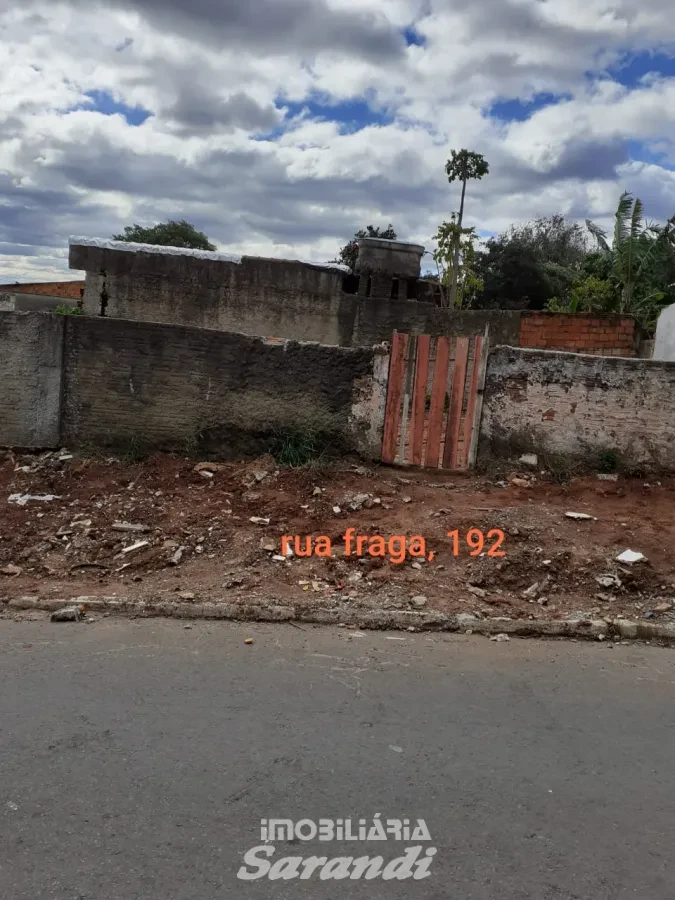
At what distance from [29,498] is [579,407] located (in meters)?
5.03

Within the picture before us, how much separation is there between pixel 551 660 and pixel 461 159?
53.9 feet

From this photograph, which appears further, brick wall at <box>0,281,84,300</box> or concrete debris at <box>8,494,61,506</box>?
brick wall at <box>0,281,84,300</box>

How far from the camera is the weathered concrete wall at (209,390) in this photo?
21.2 feet

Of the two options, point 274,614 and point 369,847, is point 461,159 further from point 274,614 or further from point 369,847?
point 369,847

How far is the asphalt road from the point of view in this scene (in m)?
2.08

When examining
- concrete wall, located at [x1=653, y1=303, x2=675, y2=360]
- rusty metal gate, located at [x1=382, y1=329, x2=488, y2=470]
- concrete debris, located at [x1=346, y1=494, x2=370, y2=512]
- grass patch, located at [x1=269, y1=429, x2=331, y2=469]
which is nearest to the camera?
concrete debris, located at [x1=346, y1=494, x2=370, y2=512]

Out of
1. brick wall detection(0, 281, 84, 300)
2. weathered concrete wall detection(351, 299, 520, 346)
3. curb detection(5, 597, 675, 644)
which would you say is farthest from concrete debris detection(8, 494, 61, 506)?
brick wall detection(0, 281, 84, 300)

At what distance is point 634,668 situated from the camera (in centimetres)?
354

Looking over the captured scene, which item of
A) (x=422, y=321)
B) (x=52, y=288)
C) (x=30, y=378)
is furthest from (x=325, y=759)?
(x=52, y=288)

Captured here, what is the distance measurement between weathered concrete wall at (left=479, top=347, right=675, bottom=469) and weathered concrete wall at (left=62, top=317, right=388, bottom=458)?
3.91ft

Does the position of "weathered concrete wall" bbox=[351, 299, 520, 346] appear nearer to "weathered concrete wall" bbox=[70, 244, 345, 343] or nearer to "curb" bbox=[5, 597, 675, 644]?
"weathered concrete wall" bbox=[70, 244, 345, 343]

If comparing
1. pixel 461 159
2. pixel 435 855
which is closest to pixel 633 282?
pixel 461 159

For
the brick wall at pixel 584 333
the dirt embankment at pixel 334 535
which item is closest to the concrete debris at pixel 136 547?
the dirt embankment at pixel 334 535

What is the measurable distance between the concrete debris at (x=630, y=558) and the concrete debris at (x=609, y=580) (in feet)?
0.69
